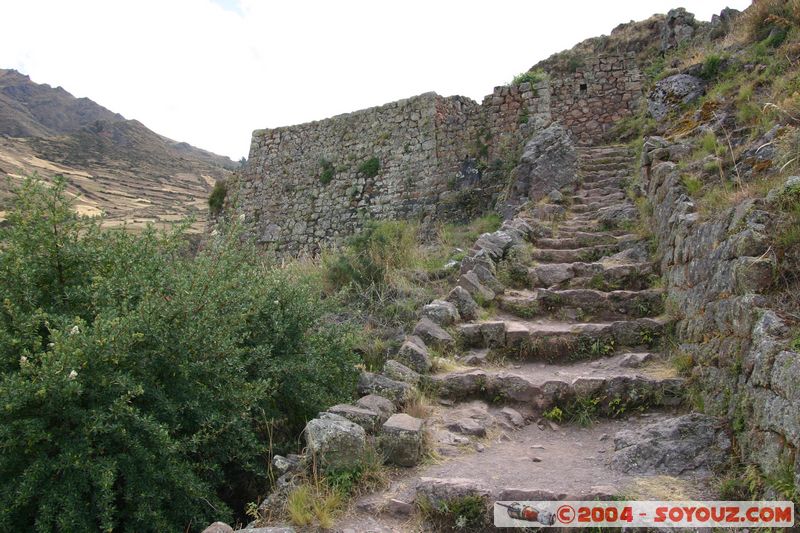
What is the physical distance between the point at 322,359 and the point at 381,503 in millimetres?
1862

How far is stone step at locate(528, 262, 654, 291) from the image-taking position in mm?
6211

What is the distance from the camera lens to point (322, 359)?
5133mm

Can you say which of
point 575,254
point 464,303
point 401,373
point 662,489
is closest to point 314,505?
point 401,373

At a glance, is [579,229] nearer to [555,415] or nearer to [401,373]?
[555,415]

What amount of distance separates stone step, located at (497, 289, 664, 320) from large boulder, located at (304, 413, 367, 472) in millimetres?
2903

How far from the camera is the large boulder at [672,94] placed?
922cm

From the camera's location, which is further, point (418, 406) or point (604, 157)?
point (604, 157)

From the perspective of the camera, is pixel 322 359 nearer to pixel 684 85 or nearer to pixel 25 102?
pixel 684 85

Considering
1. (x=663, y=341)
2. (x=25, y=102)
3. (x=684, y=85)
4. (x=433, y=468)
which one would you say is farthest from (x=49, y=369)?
(x=25, y=102)

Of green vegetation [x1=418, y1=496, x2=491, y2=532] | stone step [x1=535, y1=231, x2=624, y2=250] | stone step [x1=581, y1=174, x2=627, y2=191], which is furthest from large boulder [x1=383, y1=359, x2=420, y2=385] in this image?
stone step [x1=581, y1=174, x2=627, y2=191]

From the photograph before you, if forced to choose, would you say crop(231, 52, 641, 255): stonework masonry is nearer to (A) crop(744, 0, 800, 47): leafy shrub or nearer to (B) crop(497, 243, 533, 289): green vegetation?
(A) crop(744, 0, 800, 47): leafy shrub

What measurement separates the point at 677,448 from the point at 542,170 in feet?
22.4

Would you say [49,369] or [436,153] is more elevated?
[436,153]

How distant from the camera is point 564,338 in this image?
5410mm
